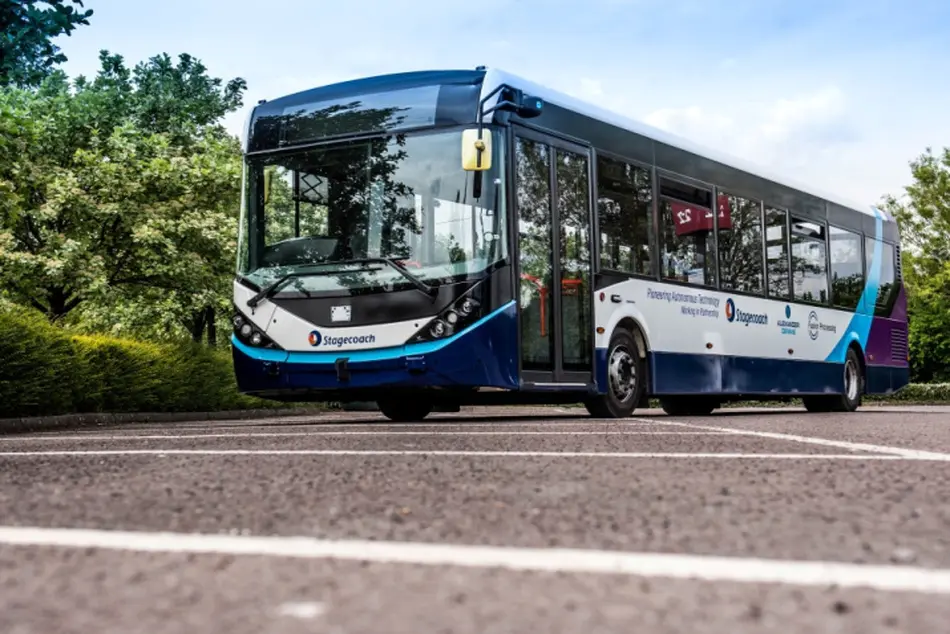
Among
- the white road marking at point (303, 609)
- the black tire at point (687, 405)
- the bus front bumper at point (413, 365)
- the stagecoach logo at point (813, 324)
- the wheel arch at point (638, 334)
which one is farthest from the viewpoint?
the black tire at point (687, 405)

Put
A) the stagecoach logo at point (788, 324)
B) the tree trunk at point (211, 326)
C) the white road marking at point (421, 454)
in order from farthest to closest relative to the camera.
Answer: the tree trunk at point (211, 326) < the stagecoach logo at point (788, 324) < the white road marking at point (421, 454)

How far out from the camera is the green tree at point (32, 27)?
13.0m

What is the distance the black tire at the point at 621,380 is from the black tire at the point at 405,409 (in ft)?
7.04

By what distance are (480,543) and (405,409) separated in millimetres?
10845

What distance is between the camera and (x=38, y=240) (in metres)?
27.7

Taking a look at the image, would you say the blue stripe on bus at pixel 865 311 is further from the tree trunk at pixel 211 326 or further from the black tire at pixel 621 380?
the tree trunk at pixel 211 326

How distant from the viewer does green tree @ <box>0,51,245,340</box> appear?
85.6ft

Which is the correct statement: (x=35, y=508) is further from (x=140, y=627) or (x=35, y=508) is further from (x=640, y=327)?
(x=640, y=327)

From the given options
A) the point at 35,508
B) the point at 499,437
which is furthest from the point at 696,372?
the point at 35,508

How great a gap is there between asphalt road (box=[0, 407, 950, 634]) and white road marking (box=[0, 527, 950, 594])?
1 cm

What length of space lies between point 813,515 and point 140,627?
103 inches

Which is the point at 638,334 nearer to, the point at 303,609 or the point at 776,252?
the point at 776,252

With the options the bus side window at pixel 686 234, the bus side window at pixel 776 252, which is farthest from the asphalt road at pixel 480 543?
the bus side window at pixel 776 252

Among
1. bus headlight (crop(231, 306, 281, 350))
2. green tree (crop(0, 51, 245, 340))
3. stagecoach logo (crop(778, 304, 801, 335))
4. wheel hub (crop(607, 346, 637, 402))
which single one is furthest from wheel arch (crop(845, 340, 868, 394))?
green tree (crop(0, 51, 245, 340))
